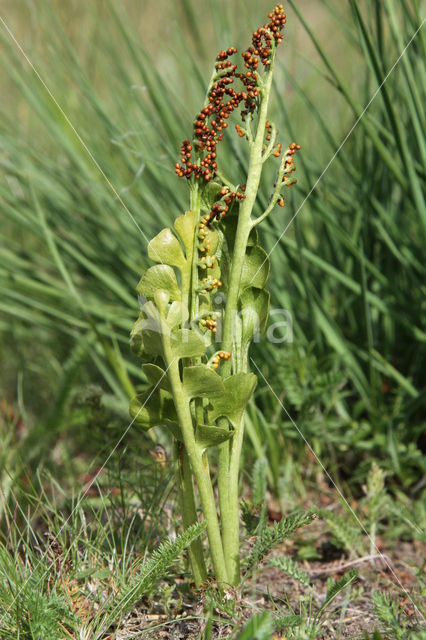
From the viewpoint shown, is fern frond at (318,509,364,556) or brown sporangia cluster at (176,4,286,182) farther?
fern frond at (318,509,364,556)

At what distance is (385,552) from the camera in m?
1.06

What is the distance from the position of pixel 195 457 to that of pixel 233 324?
0.49 ft

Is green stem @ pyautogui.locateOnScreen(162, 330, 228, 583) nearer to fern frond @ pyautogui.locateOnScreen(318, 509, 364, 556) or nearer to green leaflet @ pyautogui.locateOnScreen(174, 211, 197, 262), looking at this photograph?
green leaflet @ pyautogui.locateOnScreen(174, 211, 197, 262)

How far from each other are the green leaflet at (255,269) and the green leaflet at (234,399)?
10 cm

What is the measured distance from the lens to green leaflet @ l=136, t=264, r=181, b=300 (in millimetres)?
708

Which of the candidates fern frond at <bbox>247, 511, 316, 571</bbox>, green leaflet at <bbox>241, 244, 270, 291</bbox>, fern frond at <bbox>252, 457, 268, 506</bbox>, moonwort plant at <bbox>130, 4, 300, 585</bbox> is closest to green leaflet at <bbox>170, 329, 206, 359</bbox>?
moonwort plant at <bbox>130, 4, 300, 585</bbox>

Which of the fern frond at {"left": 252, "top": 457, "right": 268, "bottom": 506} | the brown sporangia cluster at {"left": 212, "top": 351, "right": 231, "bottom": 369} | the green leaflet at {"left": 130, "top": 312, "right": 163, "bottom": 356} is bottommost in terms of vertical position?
the fern frond at {"left": 252, "top": 457, "right": 268, "bottom": 506}

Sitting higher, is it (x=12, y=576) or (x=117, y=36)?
(x=117, y=36)

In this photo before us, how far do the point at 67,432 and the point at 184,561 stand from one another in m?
0.58

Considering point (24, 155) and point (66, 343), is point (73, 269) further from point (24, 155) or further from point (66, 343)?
point (24, 155)

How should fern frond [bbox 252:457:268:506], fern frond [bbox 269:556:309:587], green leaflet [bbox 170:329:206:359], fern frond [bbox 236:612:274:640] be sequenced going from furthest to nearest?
fern frond [bbox 252:457:268:506]
fern frond [bbox 269:556:309:587]
green leaflet [bbox 170:329:206:359]
fern frond [bbox 236:612:274:640]

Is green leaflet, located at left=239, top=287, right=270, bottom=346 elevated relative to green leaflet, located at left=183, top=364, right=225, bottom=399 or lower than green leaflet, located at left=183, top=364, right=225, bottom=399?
elevated

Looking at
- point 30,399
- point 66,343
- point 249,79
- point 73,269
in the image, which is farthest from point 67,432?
point 249,79

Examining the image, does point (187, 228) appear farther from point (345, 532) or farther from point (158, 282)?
point (345, 532)
